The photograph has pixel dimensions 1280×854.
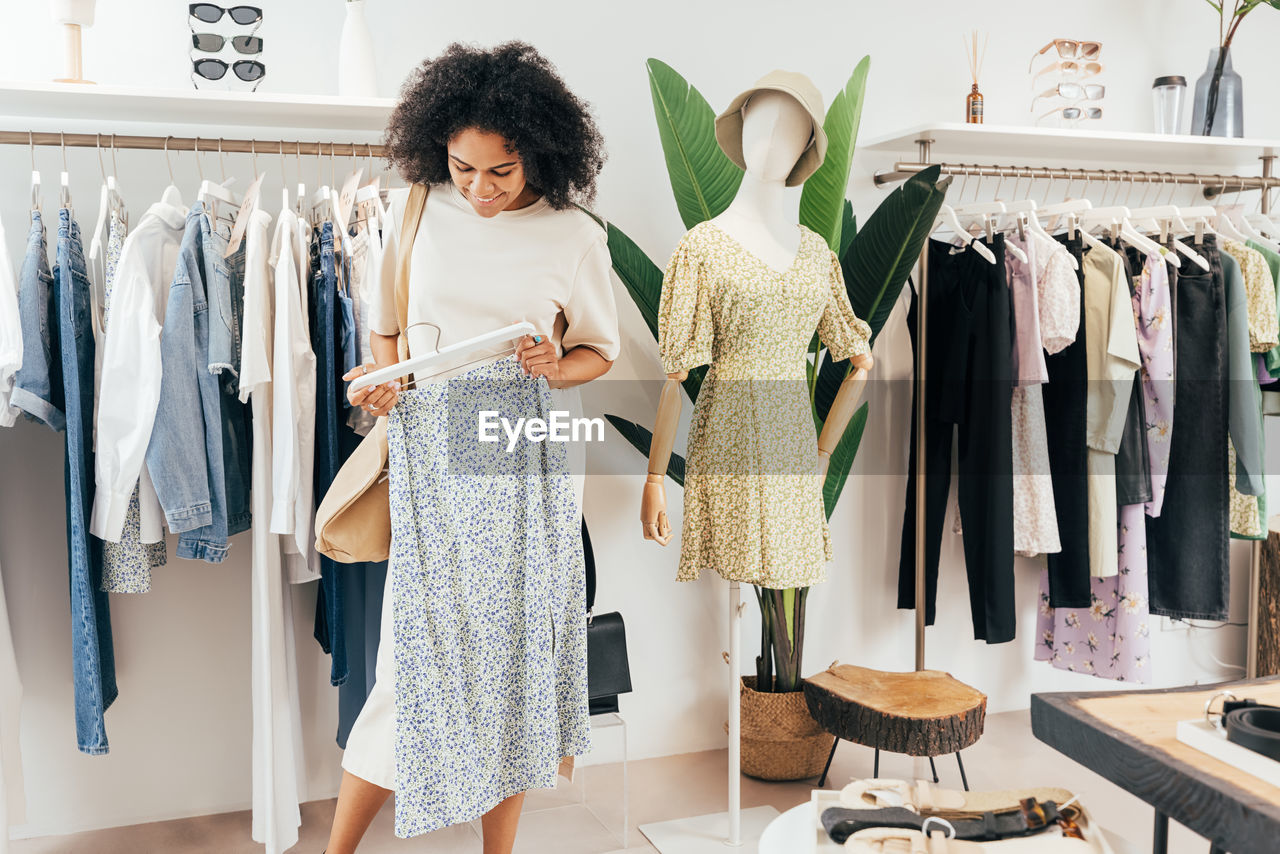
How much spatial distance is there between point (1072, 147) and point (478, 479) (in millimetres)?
2313

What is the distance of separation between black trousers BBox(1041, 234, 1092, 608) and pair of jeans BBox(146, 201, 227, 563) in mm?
2237

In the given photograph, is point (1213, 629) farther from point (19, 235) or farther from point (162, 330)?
point (19, 235)

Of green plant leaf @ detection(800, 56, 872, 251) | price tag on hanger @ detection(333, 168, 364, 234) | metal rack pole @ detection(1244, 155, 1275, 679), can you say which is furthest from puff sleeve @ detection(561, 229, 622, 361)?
metal rack pole @ detection(1244, 155, 1275, 679)

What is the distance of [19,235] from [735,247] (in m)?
1.72

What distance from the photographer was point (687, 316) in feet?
7.17

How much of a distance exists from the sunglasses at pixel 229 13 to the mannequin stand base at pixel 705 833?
2.17m

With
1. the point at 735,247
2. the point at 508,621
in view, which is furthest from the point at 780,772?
the point at 735,247

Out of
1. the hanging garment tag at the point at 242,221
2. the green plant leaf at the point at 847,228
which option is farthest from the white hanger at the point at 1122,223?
the hanging garment tag at the point at 242,221

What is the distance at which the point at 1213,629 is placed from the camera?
3.64 metres

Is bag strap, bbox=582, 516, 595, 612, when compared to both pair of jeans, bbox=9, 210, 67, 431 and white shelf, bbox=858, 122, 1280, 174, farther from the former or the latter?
white shelf, bbox=858, 122, 1280, 174

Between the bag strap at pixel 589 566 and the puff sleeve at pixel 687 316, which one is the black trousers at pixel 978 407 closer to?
the puff sleeve at pixel 687 316

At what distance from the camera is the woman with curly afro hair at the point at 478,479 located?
5.94 ft

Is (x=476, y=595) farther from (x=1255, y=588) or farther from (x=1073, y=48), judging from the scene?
(x=1255, y=588)

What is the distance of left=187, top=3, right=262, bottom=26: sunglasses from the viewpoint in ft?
7.63
